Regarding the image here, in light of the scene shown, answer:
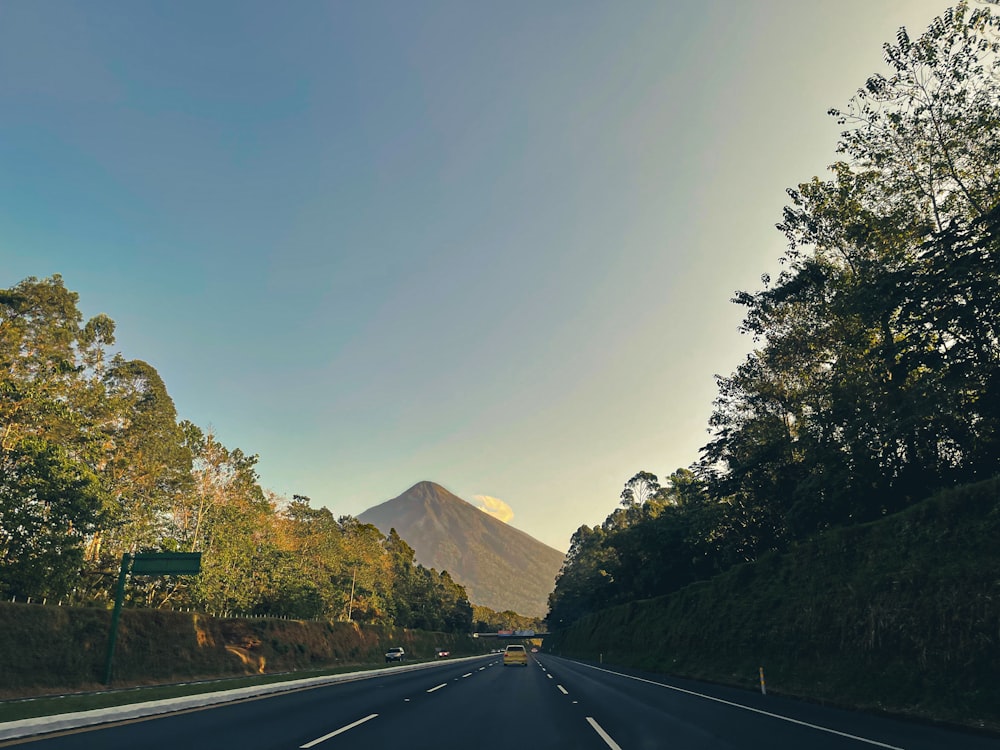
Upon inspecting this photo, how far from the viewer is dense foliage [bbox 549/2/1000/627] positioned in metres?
22.2

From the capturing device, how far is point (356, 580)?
243 feet

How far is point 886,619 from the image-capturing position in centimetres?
1617

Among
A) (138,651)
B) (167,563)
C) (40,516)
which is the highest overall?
(40,516)

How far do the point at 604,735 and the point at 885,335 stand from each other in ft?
85.0

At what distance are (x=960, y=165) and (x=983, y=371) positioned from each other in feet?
30.3

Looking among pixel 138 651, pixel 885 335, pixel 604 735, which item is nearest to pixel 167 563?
pixel 138 651

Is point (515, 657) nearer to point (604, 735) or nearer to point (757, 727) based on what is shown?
point (757, 727)

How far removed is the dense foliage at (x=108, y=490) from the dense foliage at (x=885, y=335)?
124 feet

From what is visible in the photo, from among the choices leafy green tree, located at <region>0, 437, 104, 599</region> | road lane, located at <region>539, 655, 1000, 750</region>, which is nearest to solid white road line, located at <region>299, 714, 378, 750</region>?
road lane, located at <region>539, 655, 1000, 750</region>

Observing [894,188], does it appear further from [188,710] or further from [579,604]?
[579,604]

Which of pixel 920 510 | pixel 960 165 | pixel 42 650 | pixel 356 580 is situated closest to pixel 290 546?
pixel 356 580

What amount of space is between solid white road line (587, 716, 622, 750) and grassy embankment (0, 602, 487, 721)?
413 inches

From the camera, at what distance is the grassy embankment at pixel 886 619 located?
499 inches

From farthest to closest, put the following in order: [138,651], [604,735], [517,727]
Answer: [138,651]
[517,727]
[604,735]
